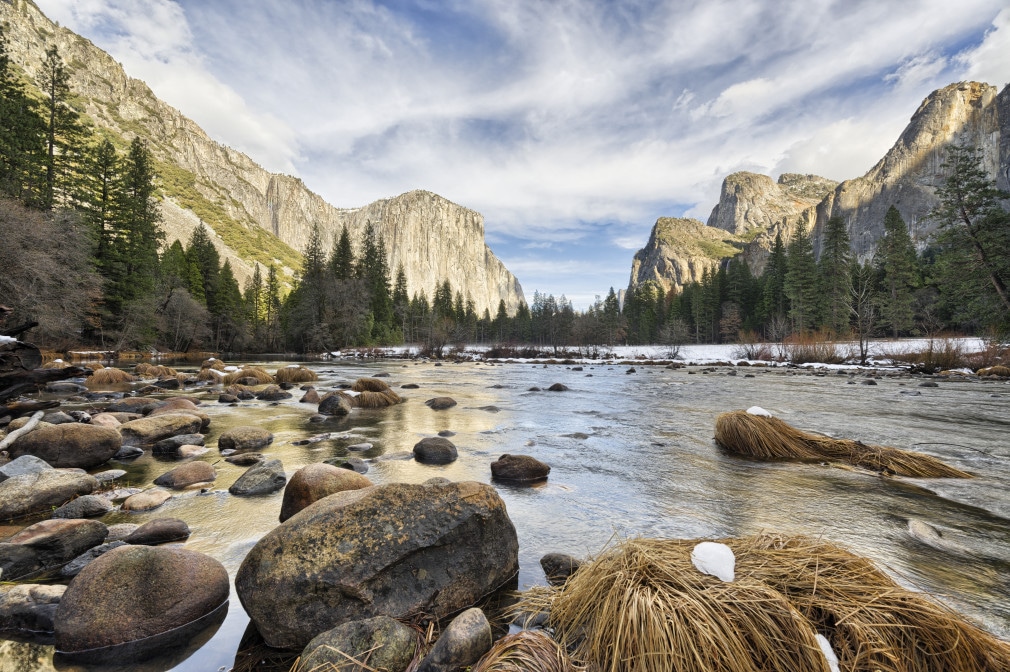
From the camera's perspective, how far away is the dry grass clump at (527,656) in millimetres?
1980

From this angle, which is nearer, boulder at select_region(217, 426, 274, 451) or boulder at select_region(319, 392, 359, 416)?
boulder at select_region(217, 426, 274, 451)

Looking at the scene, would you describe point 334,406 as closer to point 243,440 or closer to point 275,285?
point 243,440

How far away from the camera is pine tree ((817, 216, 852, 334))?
2124 inches

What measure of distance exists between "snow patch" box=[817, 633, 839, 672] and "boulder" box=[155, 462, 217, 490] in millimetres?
7596

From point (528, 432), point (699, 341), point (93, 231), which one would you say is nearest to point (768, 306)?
point (699, 341)

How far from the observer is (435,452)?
772cm

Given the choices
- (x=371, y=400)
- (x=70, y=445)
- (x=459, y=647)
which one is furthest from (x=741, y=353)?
(x=70, y=445)

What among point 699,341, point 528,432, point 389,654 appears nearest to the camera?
point 389,654

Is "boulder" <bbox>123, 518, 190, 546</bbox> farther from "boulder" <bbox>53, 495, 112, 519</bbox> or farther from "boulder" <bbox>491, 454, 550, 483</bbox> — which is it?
"boulder" <bbox>491, 454, 550, 483</bbox>

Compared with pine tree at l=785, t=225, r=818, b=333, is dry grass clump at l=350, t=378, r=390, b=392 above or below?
below

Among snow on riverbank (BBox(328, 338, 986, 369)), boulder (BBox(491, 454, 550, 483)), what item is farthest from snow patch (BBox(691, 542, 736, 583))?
snow on riverbank (BBox(328, 338, 986, 369))

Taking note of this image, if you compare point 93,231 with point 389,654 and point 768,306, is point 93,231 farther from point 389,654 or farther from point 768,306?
point 768,306

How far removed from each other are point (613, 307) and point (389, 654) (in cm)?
9809

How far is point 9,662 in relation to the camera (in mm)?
2564
